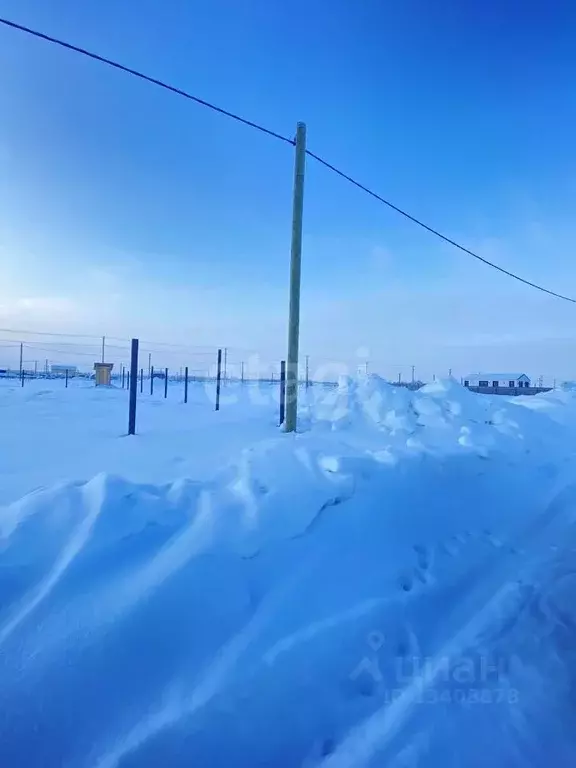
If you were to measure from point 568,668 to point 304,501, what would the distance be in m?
1.56

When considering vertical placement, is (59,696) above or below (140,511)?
below

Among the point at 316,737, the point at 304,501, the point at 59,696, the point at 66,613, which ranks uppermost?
the point at 304,501

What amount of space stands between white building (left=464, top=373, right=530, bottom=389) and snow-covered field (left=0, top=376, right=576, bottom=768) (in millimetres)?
43816

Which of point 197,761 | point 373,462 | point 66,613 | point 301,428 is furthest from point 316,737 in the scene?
point 301,428

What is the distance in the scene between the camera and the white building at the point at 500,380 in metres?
44.4

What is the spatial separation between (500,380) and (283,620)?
49856 millimetres

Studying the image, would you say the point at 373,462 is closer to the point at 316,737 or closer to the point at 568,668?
the point at 568,668

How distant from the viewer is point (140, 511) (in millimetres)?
2482

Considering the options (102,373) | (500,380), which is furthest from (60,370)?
(500,380)

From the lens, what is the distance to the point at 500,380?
46156mm

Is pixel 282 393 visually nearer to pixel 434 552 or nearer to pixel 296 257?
pixel 296 257

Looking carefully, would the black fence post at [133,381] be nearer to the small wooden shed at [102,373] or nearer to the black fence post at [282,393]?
the black fence post at [282,393]

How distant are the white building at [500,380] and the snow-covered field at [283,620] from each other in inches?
1725

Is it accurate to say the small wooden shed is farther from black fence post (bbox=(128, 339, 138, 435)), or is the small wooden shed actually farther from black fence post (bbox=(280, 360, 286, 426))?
black fence post (bbox=(280, 360, 286, 426))
